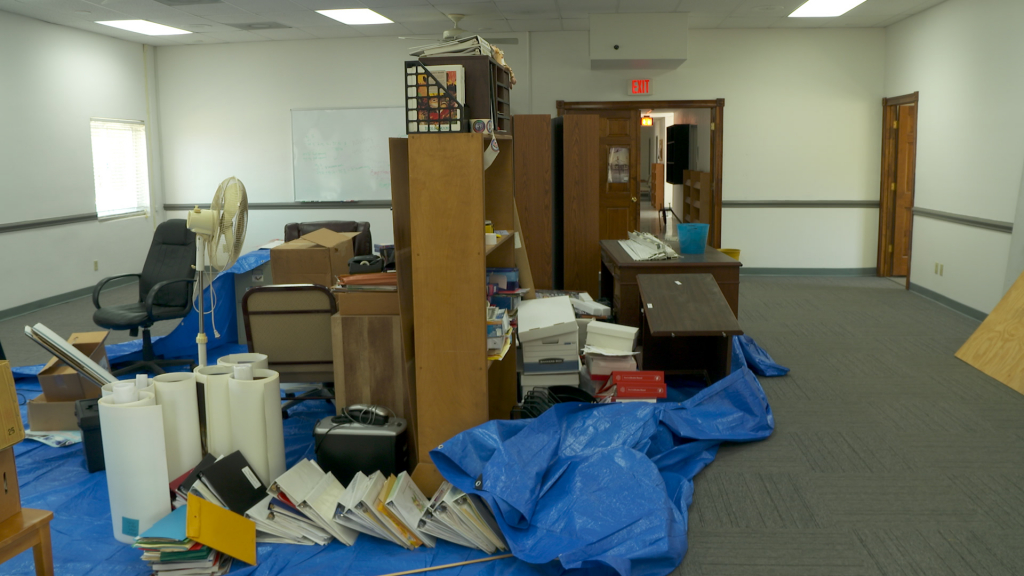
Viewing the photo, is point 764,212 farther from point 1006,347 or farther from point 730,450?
point 730,450

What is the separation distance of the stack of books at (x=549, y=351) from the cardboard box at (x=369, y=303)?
2.52 ft

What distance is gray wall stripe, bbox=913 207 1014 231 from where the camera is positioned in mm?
5953


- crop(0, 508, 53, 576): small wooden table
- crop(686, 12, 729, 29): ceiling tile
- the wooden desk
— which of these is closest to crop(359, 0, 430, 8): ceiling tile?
crop(686, 12, 729, 29): ceiling tile

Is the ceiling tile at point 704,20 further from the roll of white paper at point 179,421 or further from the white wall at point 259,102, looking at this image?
the roll of white paper at point 179,421

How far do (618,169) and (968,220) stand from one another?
349cm

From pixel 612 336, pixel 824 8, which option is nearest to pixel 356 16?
pixel 824 8

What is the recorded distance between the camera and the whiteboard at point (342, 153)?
877 cm

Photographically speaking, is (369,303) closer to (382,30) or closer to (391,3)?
(391,3)

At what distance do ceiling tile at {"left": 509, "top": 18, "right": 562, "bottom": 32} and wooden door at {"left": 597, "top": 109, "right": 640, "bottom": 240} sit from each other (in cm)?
109

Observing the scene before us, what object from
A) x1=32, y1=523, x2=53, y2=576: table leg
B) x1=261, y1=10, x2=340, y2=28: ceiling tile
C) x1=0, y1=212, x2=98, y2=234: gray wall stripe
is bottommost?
x1=32, y1=523, x2=53, y2=576: table leg

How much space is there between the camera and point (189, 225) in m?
3.49

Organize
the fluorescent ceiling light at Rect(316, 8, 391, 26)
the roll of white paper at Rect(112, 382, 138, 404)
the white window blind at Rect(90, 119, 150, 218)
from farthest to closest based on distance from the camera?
the white window blind at Rect(90, 119, 150, 218), the fluorescent ceiling light at Rect(316, 8, 391, 26), the roll of white paper at Rect(112, 382, 138, 404)

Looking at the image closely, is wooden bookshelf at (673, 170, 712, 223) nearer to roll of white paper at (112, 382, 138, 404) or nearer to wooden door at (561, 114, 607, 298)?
wooden door at (561, 114, 607, 298)

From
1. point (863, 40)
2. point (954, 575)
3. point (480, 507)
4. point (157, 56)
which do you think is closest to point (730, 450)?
point (954, 575)
